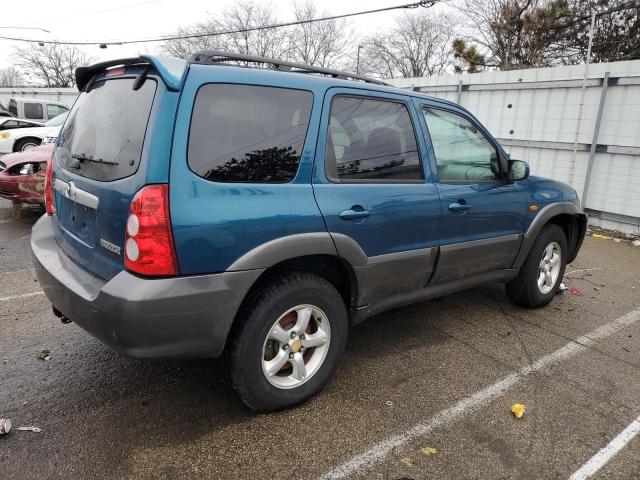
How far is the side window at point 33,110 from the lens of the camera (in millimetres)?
14469

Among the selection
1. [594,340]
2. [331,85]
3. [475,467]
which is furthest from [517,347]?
[331,85]

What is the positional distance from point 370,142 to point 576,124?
6.72 m

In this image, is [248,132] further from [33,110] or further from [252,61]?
[33,110]

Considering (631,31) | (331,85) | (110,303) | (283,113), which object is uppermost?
(631,31)

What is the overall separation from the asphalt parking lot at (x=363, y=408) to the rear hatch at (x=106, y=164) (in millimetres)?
849

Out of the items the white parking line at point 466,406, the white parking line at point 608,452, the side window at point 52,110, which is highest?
the side window at point 52,110

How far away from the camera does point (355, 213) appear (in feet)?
8.61

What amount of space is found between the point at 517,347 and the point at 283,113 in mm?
2521

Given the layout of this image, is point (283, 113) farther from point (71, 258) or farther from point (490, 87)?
point (490, 87)

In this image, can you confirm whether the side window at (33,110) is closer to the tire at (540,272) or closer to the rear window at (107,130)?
the rear window at (107,130)

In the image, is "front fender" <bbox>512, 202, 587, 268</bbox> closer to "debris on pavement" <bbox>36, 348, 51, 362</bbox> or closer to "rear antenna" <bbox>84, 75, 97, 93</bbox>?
"rear antenna" <bbox>84, 75, 97, 93</bbox>

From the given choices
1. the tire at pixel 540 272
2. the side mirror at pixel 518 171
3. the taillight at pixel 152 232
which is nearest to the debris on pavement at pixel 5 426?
the taillight at pixel 152 232

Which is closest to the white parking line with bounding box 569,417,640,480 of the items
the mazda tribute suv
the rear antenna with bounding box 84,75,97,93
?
the mazda tribute suv

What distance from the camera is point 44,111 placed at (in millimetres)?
14695
